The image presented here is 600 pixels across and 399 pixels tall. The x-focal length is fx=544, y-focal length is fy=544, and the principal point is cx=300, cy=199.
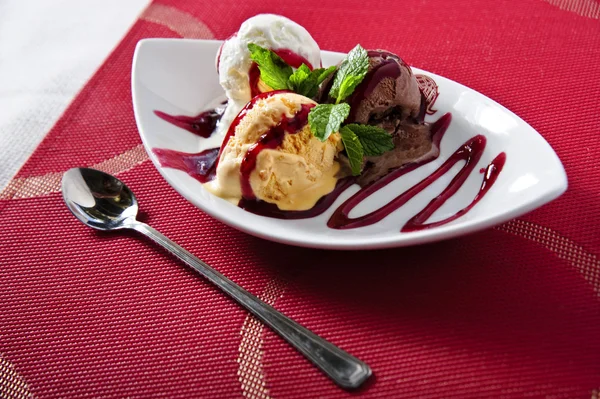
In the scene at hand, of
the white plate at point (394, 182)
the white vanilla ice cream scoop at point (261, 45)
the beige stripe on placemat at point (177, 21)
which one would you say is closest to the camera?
the white plate at point (394, 182)

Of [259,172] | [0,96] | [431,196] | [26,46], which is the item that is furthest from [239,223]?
[26,46]

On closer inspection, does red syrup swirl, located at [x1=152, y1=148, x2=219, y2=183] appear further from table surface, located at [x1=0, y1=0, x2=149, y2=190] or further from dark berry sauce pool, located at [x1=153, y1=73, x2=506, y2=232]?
table surface, located at [x1=0, y1=0, x2=149, y2=190]

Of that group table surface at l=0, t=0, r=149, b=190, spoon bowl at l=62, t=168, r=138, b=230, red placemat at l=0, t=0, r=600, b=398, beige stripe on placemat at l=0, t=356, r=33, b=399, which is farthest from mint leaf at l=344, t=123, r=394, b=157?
table surface at l=0, t=0, r=149, b=190

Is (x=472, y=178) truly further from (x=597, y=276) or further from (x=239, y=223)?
(x=239, y=223)

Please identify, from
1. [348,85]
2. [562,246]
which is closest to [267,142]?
[348,85]

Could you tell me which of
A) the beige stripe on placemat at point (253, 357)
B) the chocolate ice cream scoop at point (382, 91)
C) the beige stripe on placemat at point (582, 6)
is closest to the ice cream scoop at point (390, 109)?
the chocolate ice cream scoop at point (382, 91)

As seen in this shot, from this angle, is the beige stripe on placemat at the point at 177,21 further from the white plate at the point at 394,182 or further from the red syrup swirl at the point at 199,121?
the red syrup swirl at the point at 199,121
